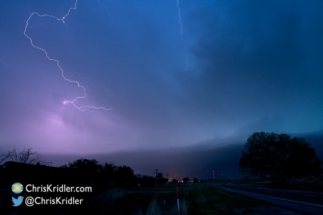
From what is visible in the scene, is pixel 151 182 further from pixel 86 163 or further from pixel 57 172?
pixel 57 172

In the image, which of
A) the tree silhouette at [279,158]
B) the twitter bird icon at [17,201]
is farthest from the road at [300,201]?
the tree silhouette at [279,158]

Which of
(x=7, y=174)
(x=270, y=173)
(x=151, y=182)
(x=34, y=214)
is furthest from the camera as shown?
(x=151, y=182)

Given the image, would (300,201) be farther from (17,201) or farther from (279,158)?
(279,158)

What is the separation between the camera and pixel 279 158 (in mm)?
43125

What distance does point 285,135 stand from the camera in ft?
145

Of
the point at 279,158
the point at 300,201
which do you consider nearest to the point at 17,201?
the point at 300,201

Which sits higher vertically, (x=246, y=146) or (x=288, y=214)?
(x=246, y=146)

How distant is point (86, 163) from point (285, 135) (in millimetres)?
51464

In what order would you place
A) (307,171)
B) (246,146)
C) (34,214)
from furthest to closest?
(246,146), (307,171), (34,214)

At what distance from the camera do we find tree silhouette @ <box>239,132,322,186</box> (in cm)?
4053

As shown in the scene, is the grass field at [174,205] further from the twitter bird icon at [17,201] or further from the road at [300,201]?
the twitter bird icon at [17,201]

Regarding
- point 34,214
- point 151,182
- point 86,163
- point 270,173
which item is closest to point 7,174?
point 34,214

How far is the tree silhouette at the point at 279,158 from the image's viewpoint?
40.5 metres

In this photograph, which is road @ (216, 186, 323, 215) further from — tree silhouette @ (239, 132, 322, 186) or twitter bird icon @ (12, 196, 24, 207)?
tree silhouette @ (239, 132, 322, 186)
